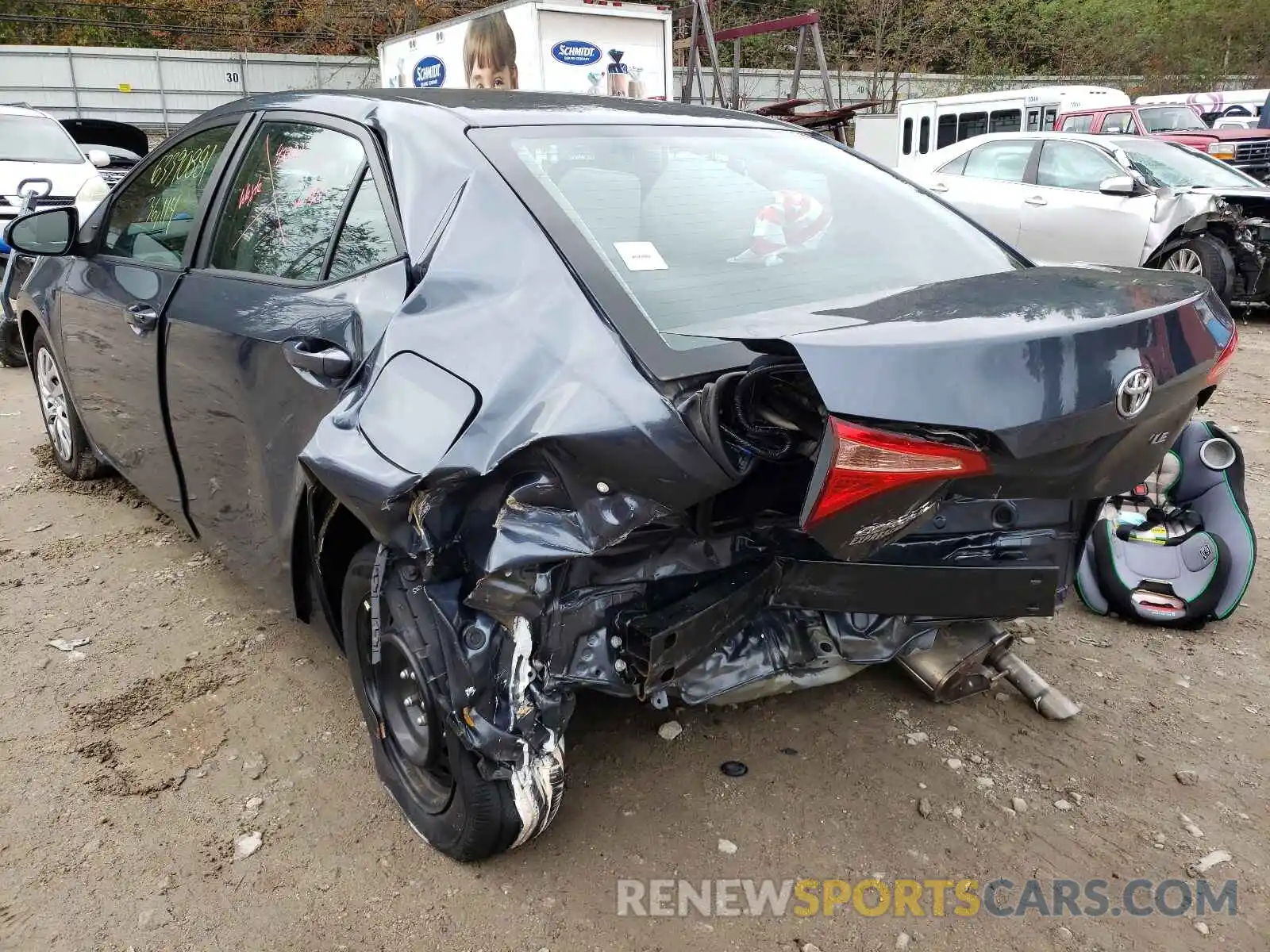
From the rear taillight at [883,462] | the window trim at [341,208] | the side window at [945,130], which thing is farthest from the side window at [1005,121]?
the rear taillight at [883,462]

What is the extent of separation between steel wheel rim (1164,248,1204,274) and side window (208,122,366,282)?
7.75 metres

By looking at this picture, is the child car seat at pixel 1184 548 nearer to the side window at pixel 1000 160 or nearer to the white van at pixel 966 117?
the side window at pixel 1000 160

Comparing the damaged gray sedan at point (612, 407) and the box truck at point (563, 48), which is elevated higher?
the box truck at point (563, 48)

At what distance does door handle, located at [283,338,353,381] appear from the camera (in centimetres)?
214

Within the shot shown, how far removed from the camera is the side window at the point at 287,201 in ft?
8.17

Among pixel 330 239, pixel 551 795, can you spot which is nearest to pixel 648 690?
pixel 551 795

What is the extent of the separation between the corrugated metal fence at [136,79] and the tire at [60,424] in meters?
18.6

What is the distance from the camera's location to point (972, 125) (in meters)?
17.0

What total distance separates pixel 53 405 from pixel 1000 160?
342 inches

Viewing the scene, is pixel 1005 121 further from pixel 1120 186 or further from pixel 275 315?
pixel 275 315

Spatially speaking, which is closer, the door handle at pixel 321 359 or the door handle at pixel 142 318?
the door handle at pixel 321 359

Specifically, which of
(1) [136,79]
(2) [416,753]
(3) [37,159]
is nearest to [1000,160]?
(2) [416,753]

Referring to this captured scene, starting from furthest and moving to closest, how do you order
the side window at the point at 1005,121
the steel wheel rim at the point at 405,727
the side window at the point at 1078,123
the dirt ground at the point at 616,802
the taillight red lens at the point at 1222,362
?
1. the side window at the point at 1005,121
2. the side window at the point at 1078,123
3. the steel wheel rim at the point at 405,727
4. the dirt ground at the point at 616,802
5. the taillight red lens at the point at 1222,362

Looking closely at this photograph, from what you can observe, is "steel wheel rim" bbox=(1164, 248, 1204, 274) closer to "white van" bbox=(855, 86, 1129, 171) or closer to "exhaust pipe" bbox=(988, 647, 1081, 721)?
"exhaust pipe" bbox=(988, 647, 1081, 721)
